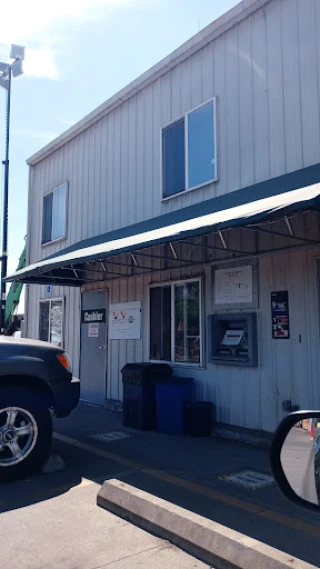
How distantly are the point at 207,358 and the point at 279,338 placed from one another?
1481 mm

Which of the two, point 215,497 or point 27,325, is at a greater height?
point 27,325

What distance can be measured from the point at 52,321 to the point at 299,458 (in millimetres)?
11107

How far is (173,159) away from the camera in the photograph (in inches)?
360

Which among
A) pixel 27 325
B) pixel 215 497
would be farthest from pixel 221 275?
pixel 27 325

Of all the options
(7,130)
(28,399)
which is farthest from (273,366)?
(7,130)

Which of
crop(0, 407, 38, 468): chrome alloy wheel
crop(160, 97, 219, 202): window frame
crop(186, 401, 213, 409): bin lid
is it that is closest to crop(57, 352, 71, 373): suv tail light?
crop(0, 407, 38, 468): chrome alloy wheel

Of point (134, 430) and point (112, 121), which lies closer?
point (134, 430)

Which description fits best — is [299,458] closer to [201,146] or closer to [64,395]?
[64,395]

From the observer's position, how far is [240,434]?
277 inches

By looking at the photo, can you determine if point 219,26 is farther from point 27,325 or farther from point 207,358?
point 27,325

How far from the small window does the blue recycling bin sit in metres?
4.90

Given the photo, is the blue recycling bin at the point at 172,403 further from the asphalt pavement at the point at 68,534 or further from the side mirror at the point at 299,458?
the side mirror at the point at 299,458

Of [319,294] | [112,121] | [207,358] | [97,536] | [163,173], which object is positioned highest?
[112,121]

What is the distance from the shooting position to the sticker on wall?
1064 cm
